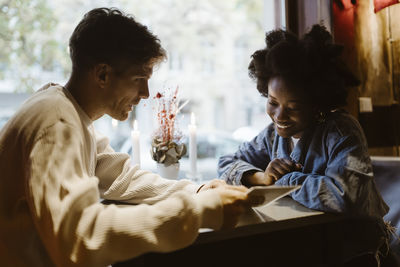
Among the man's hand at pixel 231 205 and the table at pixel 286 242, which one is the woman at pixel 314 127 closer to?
the table at pixel 286 242

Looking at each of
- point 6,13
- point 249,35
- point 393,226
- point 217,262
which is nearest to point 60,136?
point 217,262

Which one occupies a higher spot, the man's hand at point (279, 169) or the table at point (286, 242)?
the man's hand at point (279, 169)

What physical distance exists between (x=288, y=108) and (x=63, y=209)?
3.08 ft

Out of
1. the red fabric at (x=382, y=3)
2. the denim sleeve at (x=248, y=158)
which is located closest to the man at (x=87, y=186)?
the denim sleeve at (x=248, y=158)

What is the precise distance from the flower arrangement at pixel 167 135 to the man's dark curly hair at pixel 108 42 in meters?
0.54

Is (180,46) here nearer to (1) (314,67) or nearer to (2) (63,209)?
(1) (314,67)

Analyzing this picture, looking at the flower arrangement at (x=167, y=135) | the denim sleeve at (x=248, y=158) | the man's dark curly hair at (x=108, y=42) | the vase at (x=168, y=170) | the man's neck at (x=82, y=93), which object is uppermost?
the man's dark curly hair at (x=108, y=42)

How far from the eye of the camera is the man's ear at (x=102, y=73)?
972 millimetres

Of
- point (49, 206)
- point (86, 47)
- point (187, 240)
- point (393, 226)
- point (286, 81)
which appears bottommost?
point (393, 226)

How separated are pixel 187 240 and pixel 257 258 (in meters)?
0.43

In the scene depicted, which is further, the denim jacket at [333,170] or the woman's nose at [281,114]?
the woman's nose at [281,114]

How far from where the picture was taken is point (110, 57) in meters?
0.98

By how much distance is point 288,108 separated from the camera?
4.19 feet

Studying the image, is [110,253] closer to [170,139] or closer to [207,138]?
[170,139]
